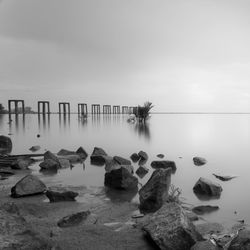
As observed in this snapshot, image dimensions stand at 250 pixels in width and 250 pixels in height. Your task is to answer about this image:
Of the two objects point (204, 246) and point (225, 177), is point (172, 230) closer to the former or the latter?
point (204, 246)

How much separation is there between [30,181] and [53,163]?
10.6ft

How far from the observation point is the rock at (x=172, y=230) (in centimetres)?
355

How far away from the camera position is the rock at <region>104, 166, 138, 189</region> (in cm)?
704

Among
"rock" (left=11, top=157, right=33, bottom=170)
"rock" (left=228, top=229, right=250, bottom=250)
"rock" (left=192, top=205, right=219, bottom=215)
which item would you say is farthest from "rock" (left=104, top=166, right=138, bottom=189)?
"rock" (left=228, top=229, right=250, bottom=250)

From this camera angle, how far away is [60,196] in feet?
19.3

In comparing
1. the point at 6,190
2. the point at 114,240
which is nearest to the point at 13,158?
the point at 6,190

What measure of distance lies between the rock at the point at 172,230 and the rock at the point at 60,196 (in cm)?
239

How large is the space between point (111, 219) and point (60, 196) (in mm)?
1350

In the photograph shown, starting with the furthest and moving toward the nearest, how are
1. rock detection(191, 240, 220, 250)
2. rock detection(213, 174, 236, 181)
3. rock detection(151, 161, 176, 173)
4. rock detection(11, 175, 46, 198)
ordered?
rock detection(151, 161, 176, 173), rock detection(213, 174, 236, 181), rock detection(11, 175, 46, 198), rock detection(191, 240, 220, 250)

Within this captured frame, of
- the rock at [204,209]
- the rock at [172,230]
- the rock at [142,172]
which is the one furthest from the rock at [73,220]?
the rock at [142,172]

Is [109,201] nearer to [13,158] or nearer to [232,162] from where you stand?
[13,158]

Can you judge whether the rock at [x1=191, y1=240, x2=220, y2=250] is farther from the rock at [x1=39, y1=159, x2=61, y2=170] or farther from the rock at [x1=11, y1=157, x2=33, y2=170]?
the rock at [x1=11, y1=157, x2=33, y2=170]

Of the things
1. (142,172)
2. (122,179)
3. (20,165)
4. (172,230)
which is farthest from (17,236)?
(20,165)

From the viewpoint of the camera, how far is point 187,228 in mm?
3674
